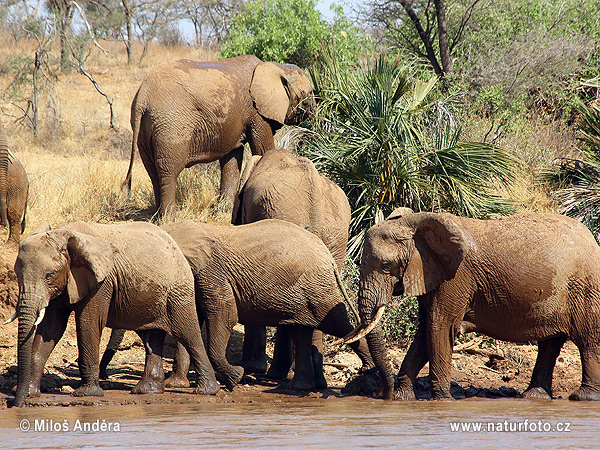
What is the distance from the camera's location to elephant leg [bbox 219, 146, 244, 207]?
526 inches

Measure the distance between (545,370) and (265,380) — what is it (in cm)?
281

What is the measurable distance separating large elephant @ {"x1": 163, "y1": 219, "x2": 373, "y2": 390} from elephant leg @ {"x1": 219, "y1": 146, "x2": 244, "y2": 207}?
4.30m

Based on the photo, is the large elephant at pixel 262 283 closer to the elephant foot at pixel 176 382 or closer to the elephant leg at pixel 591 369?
the elephant foot at pixel 176 382

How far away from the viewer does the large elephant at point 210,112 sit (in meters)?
12.4

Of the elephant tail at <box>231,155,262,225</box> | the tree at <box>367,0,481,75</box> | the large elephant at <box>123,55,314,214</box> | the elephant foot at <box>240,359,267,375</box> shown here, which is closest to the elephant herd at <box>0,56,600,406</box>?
the elephant foot at <box>240,359,267,375</box>

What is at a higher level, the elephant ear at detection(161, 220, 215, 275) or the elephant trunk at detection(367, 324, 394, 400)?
the elephant ear at detection(161, 220, 215, 275)

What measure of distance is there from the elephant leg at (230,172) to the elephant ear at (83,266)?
5225 millimetres

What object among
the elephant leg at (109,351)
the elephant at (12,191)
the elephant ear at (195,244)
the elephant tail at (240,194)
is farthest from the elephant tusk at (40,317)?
the elephant at (12,191)

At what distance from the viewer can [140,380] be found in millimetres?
8812

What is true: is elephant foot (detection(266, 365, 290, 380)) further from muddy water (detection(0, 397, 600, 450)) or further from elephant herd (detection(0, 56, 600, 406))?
muddy water (detection(0, 397, 600, 450))

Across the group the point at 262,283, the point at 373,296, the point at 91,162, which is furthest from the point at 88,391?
the point at 91,162

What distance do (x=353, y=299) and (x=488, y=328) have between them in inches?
98.6

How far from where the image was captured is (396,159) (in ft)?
38.7

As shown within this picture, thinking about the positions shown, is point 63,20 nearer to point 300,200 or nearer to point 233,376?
point 300,200
